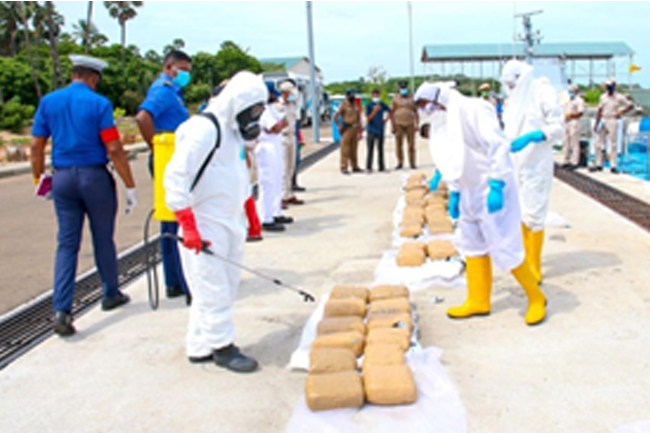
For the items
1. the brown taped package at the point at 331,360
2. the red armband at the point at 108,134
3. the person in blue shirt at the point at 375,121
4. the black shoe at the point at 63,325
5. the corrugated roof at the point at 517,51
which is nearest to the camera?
the brown taped package at the point at 331,360

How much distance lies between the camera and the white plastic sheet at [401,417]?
316cm

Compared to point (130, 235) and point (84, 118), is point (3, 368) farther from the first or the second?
point (130, 235)

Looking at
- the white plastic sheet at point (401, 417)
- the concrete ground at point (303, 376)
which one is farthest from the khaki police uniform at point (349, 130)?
the white plastic sheet at point (401, 417)

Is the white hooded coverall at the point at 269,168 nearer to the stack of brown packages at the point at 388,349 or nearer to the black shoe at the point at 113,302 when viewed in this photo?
the black shoe at the point at 113,302

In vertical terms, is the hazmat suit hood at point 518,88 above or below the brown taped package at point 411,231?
above

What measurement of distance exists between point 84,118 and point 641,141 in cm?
1142

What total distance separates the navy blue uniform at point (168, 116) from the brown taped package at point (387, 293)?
60.6 inches

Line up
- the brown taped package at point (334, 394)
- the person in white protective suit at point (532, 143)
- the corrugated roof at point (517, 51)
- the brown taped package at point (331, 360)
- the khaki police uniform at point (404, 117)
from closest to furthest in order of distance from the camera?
the brown taped package at point (334, 394), the brown taped package at point (331, 360), the person in white protective suit at point (532, 143), the khaki police uniform at point (404, 117), the corrugated roof at point (517, 51)

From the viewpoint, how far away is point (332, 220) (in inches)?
342

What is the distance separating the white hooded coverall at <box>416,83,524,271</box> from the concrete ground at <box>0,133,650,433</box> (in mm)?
583

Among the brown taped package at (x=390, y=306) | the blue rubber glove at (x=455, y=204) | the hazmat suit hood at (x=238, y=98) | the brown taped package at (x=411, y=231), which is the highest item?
the hazmat suit hood at (x=238, y=98)

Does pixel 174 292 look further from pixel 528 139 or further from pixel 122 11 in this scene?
pixel 122 11

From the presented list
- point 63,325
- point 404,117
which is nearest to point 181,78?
point 63,325

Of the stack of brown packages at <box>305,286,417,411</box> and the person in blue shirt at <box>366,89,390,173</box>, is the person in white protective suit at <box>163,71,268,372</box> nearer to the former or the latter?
the stack of brown packages at <box>305,286,417,411</box>
